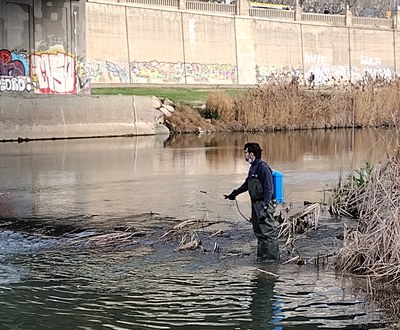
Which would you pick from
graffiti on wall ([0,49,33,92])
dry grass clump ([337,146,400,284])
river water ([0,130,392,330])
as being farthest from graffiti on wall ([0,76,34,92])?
dry grass clump ([337,146,400,284])

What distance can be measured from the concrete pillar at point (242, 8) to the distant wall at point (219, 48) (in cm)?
42

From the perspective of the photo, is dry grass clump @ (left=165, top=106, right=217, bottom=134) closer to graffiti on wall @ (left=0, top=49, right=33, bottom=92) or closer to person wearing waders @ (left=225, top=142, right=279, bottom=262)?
graffiti on wall @ (left=0, top=49, right=33, bottom=92)

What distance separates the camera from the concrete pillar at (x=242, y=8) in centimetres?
7075

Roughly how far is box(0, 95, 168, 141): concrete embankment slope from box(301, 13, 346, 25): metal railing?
3781 cm

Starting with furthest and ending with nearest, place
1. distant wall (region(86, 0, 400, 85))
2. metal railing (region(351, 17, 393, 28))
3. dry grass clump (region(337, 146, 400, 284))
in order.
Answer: metal railing (region(351, 17, 393, 28))
distant wall (region(86, 0, 400, 85))
dry grass clump (region(337, 146, 400, 284))

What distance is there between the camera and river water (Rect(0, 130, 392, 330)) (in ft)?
30.5

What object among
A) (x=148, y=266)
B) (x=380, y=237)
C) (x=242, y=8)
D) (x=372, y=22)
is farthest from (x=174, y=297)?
(x=372, y=22)

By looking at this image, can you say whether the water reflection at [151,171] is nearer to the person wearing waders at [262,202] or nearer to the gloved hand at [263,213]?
the person wearing waders at [262,202]

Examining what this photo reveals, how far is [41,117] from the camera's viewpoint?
3872 centimetres

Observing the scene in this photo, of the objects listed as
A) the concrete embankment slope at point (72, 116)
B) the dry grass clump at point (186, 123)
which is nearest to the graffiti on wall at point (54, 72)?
the concrete embankment slope at point (72, 116)

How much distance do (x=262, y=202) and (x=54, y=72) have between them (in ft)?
117

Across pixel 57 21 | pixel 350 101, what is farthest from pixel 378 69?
pixel 57 21

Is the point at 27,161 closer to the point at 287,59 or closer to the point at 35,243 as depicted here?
the point at 35,243

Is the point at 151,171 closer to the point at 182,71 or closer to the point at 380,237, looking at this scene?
the point at 380,237
